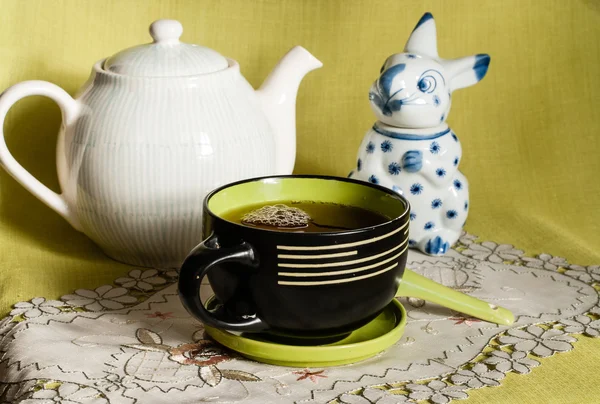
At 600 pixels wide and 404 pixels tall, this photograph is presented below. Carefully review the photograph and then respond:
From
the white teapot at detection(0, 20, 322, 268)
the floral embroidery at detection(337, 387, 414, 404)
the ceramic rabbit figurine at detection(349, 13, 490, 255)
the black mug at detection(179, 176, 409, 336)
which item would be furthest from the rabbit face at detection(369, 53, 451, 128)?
the floral embroidery at detection(337, 387, 414, 404)

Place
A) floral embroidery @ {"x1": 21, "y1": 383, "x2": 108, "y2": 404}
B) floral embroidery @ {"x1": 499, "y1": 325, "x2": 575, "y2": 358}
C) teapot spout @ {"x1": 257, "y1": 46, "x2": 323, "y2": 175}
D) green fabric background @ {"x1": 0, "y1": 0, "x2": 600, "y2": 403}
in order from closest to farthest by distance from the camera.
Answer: floral embroidery @ {"x1": 21, "y1": 383, "x2": 108, "y2": 404} < floral embroidery @ {"x1": 499, "y1": 325, "x2": 575, "y2": 358} < teapot spout @ {"x1": 257, "y1": 46, "x2": 323, "y2": 175} < green fabric background @ {"x1": 0, "y1": 0, "x2": 600, "y2": 403}

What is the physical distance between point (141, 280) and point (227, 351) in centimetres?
19

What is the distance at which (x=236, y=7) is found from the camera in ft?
4.04

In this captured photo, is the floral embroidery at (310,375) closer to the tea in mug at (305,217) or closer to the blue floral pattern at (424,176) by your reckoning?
the tea in mug at (305,217)

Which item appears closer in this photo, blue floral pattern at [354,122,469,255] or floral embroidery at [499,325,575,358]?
floral embroidery at [499,325,575,358]

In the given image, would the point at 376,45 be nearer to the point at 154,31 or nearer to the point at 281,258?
the point at 154,31

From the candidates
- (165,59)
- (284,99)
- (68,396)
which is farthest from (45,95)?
(68,396)

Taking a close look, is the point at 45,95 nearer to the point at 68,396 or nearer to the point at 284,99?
the point at 284,99

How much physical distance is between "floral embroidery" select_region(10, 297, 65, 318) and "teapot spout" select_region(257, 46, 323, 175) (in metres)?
0.29

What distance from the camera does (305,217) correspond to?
724mm

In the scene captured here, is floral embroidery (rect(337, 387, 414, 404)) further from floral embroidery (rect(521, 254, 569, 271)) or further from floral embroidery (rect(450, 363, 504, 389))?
floral embroidery (rect(521, 254, 569, 271))

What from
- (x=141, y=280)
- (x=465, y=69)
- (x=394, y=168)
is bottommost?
(x=141, y=280)

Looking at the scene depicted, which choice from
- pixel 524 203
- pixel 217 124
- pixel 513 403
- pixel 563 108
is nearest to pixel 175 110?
pixel 217 124

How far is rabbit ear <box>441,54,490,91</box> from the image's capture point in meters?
0.95
